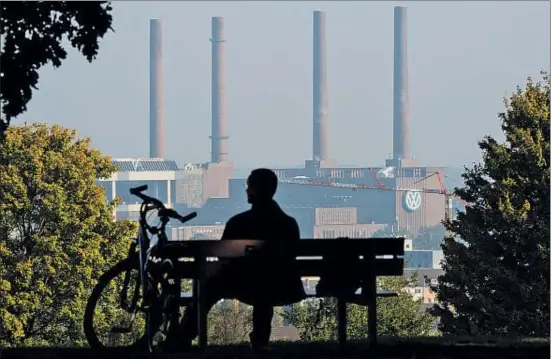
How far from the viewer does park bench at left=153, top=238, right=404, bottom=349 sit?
9.72m

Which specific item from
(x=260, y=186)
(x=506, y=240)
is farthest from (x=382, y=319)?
(x=260, y=186)

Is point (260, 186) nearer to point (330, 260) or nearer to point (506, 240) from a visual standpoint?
point (330, 260)

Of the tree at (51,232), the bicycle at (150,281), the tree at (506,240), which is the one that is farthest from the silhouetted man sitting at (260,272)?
the tree at (51,232)

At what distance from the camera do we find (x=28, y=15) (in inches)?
407

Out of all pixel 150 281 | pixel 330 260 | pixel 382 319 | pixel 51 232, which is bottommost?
pixel 382 319

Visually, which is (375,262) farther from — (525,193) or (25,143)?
(25,143)

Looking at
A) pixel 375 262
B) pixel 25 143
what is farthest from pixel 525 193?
pixel 375 262

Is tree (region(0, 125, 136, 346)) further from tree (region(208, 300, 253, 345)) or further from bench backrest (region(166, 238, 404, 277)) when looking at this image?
bench backrest (region(166, 238, 404, 277))

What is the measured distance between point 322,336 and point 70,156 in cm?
923

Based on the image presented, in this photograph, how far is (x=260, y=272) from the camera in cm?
979

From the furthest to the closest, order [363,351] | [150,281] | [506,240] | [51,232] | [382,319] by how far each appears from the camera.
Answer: [382,319], [51,232], [506,240], [150,281], [363,351]

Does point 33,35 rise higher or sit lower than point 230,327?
higher

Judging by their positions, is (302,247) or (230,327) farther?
(230,327)

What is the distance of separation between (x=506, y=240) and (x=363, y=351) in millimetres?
22809
